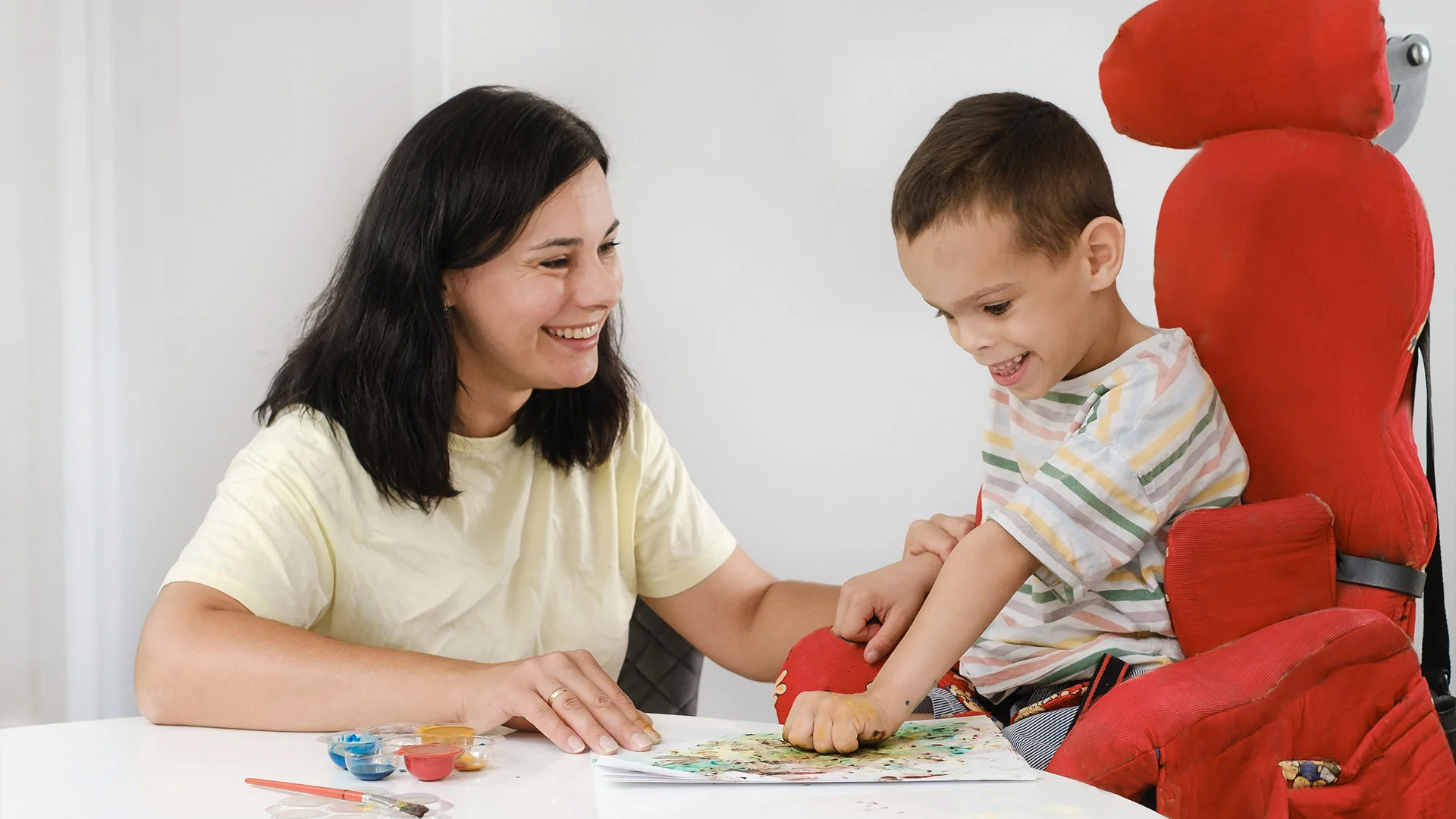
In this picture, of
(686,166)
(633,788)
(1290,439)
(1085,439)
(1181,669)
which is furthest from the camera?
(686,166)

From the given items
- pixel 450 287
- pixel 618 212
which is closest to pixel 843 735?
pixel 450 287

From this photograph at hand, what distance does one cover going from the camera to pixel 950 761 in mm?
921

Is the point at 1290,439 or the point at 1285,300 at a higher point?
the point at 1285,300

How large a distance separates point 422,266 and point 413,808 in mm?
748

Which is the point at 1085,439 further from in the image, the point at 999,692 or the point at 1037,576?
the point at 999,692

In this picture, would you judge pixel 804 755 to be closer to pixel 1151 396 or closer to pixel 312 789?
pixel 312 789

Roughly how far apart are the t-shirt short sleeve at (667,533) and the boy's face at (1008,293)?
21.1 inches

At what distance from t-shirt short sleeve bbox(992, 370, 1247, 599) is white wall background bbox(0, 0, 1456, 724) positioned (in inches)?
46.4

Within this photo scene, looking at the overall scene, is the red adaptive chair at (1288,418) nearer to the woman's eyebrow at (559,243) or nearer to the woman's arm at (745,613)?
the woman's arm at (745,613)

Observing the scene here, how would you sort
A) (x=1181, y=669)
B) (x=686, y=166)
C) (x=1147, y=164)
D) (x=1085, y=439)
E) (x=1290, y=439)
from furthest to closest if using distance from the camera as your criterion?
1. (x=686, y=166)
2. (x=1147, y=164)
3. (x=1290, y=439)
4. (x=1085, y=439)
5. (x=1181, y=669)

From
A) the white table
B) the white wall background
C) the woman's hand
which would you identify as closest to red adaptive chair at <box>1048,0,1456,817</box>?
the white table

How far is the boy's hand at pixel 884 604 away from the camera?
3.96 feet

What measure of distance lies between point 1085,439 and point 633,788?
541 millimetres

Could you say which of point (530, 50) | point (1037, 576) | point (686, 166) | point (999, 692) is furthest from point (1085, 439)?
point (530, 50)
